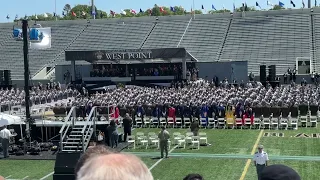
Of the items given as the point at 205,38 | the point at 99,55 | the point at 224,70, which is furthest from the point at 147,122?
the point at 205,38

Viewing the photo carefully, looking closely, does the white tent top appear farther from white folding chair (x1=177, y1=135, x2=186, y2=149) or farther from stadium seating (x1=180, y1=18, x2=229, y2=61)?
stadium seating (x1=180, y1=18, x2=229, y2=61)

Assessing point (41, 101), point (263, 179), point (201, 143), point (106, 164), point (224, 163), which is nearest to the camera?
point (106, 164)

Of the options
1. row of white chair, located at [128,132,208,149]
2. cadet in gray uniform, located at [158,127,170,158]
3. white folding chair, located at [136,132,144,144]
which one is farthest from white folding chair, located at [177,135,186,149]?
cadet in gray uniform, located at [158,127,170,158]

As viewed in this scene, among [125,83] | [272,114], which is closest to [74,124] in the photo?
[272,114]

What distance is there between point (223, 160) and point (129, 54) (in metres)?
27.1

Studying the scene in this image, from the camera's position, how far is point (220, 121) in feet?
88.5

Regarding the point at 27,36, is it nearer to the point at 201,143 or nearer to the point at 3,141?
→ the point at 3,141

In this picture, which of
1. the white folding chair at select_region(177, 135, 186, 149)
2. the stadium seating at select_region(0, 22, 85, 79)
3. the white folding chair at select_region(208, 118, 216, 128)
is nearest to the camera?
the white folding chair at select_region(177, 135, 186, 149)

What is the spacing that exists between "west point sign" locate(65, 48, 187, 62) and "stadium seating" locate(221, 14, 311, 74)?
1152 cm

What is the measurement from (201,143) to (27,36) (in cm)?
827

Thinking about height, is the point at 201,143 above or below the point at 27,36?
below

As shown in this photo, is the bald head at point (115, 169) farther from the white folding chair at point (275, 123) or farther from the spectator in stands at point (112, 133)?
the white folding chair at point (275, 123)

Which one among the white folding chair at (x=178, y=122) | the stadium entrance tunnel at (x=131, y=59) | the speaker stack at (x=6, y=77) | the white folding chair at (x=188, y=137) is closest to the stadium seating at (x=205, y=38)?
the stadium entrance tunnel at (x=131, y=59)

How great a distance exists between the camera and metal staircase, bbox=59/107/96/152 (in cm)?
2017
